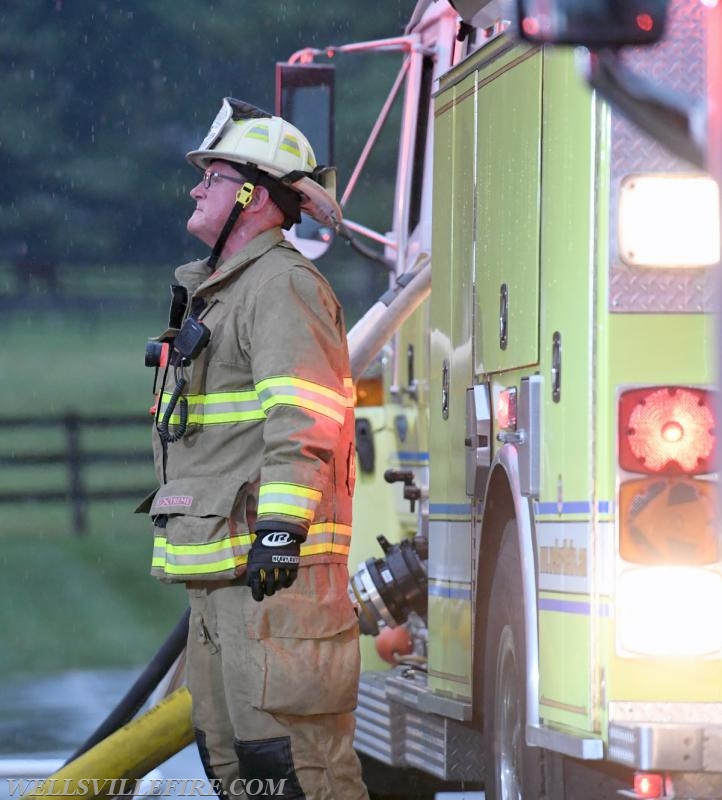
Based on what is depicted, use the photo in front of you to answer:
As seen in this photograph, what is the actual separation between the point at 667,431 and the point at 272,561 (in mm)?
1262

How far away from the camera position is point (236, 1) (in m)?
30.1

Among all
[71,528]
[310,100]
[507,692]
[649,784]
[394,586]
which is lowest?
[649,784]

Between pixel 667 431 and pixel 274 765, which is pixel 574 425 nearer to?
pixel 667 431

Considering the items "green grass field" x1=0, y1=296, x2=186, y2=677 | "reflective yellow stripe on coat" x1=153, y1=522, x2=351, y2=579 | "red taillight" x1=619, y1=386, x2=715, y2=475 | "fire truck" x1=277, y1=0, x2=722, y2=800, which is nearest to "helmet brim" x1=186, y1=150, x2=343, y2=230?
"fire truck" x1=277, y1=0, x2=722, y2=800

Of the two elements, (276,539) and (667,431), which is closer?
(667,431)

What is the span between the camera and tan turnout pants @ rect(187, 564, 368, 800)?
17.3 feet

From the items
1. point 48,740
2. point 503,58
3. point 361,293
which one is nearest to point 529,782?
point 503,58

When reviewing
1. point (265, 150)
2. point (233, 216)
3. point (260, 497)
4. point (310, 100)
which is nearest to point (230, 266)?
point (233, 216)

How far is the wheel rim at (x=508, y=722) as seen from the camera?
5.03 m

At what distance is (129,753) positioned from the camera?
646cm

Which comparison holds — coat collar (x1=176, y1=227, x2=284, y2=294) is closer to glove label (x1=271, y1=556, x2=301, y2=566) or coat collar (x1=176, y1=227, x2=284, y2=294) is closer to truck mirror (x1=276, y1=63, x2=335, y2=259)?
glove label (x1=271, y1=556, x2=301, y2=566)

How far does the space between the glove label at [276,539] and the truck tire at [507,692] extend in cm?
57

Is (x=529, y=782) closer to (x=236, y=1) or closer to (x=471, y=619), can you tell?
(x=471, y=619)

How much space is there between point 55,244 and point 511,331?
84.5ft
